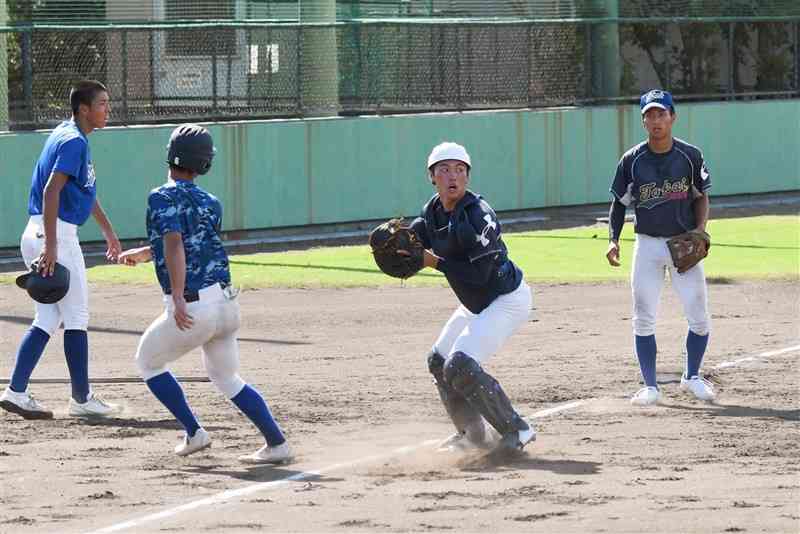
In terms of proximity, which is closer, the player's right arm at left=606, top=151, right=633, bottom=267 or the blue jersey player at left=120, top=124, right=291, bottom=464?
the blue jersey player at left=120, top=124, right=291, bottom=464

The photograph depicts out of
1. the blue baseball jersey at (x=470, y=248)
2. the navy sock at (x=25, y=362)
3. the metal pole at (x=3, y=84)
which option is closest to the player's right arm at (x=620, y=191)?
the blue baseball jersey at (x=470, y=248)

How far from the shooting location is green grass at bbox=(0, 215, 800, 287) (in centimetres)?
1587

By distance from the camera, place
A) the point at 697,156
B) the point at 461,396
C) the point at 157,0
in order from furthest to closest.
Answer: the point at 157,0 → the point at 697,156 → the point at 461,396

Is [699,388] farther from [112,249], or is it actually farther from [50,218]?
[50,218]

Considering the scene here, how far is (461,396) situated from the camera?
8.23 m

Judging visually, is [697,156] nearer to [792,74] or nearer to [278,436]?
[278,436]

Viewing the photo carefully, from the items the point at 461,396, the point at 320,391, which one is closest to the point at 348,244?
the point at 320,391

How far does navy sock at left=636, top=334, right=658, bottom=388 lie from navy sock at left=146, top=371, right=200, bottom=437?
3.02 m

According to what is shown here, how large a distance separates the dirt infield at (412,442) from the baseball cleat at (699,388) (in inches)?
4.3

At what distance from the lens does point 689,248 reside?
9430 mm

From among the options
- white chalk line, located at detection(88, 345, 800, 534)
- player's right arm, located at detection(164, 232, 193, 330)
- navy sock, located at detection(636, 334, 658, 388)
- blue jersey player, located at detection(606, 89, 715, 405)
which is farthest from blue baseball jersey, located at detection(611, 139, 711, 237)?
player's right arm, located at detection(164, 232, 193, 330)

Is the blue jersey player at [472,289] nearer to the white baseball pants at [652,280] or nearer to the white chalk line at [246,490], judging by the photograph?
the white chalk line at [246,490]

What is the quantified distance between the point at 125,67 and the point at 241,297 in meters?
5.14

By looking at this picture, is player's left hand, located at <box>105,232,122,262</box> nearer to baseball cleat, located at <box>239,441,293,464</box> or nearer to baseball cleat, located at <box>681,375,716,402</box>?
baseball cleat, located at <box>239,441,293,464</box>
